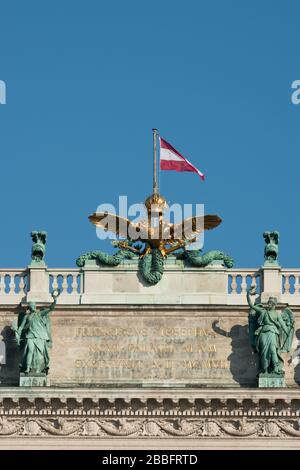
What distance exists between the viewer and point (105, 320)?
240ft

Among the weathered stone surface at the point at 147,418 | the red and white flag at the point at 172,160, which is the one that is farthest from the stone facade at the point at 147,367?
the red and white flag at the point at 172,160

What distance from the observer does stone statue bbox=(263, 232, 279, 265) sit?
7312 cm

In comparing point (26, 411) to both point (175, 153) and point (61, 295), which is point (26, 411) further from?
point (175, 153)

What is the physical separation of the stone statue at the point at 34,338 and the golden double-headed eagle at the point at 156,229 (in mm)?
2390

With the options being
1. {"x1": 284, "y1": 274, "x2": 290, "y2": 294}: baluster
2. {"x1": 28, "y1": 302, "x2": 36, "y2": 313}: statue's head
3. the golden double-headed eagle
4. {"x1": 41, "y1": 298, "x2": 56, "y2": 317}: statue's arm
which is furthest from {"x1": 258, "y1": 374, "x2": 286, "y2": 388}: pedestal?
{"x1": 28, "y1": 302, "x2": 36, "y2": 313}: statue's head

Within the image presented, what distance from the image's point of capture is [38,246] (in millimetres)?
73188

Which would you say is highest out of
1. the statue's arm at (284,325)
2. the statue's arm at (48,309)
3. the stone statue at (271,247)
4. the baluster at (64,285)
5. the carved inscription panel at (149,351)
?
the stone statue at (271,247)

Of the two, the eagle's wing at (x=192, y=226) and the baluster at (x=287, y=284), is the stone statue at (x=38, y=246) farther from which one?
the baluster at (x=287, y=284)

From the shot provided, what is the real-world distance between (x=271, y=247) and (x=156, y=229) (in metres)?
3.00

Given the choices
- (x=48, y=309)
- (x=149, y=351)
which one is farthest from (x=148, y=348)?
(x=48, y=309)

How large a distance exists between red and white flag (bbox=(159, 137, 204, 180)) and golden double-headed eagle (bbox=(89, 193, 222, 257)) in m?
1.40

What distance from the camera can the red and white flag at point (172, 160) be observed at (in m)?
74.6

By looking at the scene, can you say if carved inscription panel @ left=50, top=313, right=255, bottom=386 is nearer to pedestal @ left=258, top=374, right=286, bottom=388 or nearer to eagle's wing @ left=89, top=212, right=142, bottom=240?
pedestal @ left=258, top=374, right=286, bottom=388
